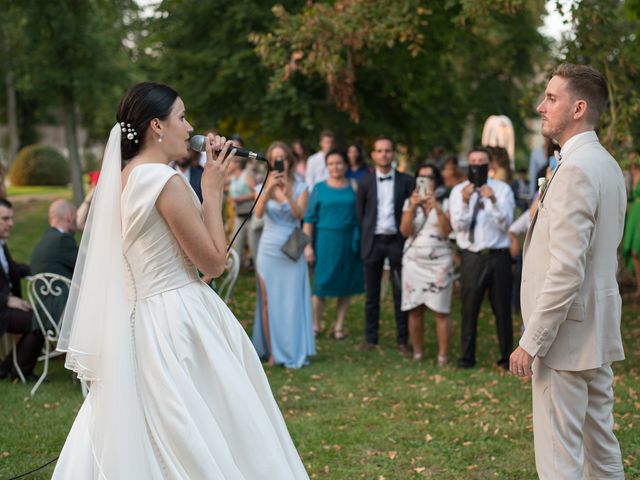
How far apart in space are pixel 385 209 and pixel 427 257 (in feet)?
3.02

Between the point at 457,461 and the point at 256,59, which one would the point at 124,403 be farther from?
the point at 256,59

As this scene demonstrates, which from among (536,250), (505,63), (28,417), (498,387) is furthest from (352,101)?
(505,63)

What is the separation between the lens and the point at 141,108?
3.72m

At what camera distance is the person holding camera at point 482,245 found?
318 inches

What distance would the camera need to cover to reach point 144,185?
12.0 feet

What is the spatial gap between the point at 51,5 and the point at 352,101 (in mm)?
8557

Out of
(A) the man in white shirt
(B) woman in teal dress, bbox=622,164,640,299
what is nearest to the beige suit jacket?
(B) woman in teal dress, bbox=622,164,640,299

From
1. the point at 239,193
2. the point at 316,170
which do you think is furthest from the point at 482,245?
the point at 239,193

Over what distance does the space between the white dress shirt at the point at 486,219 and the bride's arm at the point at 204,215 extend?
4.63 meters

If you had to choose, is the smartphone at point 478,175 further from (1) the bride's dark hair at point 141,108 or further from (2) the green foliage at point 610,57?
(1) the bride's dark hair at point 141,108

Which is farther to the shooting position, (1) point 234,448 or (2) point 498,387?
(2) point 498,387

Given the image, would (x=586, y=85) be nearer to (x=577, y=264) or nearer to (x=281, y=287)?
A: (x=577, y=264)

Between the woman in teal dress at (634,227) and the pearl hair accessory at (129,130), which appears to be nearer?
the pearl hair accessory at (129,130)

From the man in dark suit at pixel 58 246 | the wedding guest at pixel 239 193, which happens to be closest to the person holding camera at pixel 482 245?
the man in dark suit at pixel 58 246
